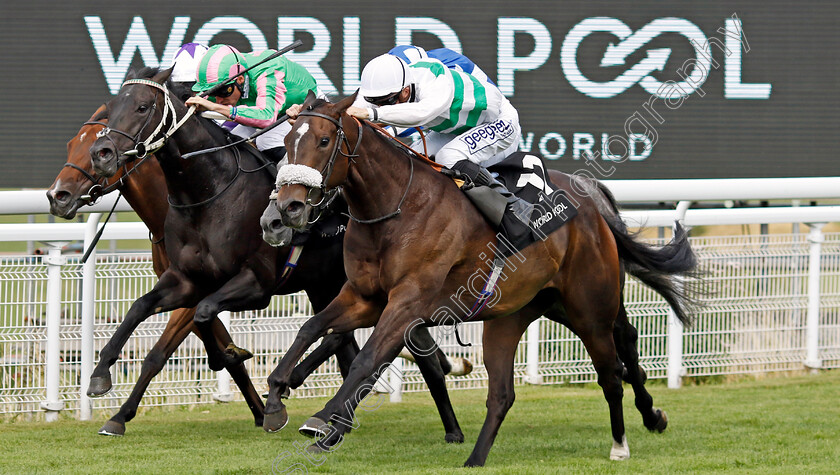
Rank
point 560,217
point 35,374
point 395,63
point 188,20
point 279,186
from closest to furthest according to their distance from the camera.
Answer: point 279,186 < point 395,63 < point 560,217 < point 35,374 < point 188,20

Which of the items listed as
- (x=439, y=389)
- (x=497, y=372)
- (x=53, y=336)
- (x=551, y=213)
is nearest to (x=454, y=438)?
(x=439, y=389)

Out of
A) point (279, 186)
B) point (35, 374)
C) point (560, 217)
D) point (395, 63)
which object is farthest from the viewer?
point (35, 374)

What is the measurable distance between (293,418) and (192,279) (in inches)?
50.7

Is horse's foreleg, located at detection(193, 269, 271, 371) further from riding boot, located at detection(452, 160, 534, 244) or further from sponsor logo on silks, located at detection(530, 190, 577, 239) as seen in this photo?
sponsor logo on silks, located at detection(530, 190, 577, 239)

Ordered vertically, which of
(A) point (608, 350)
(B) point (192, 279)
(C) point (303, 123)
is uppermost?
(C) point (303, 123)

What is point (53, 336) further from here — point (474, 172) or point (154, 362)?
point (474, 172)

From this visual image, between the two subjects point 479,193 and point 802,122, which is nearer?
point 479,193

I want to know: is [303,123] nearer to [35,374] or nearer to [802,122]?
[35,374]

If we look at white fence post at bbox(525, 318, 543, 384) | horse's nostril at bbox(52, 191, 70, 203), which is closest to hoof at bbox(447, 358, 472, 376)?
white fence post at bbox(525, 318, 543, 384)

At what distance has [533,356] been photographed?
6031mm

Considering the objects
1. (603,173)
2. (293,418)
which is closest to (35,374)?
(293,418)

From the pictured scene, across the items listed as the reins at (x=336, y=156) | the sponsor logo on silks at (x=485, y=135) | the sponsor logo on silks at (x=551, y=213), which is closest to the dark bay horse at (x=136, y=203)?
the reins at (x=336, y=156)

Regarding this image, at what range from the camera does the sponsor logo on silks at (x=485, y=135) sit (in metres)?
4.07

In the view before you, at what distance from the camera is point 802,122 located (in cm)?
724
